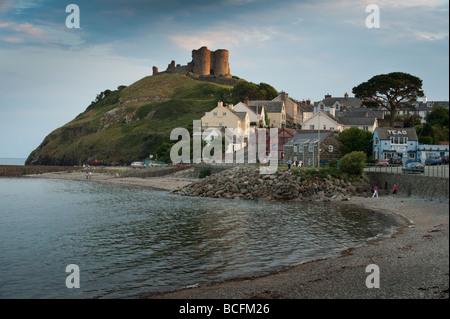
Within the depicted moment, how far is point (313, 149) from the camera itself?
59312mm

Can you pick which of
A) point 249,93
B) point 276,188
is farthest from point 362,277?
point 249,93

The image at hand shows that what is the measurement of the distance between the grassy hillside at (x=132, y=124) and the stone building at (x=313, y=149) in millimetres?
57265

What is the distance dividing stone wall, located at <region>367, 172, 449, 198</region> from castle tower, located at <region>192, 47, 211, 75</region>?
152 meters

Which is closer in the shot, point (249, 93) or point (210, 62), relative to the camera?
point (249, 93)

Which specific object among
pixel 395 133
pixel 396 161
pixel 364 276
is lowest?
pixel 364 276

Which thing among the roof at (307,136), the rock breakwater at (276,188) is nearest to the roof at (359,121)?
the roof at (307,136)

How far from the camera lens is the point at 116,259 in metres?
20.1

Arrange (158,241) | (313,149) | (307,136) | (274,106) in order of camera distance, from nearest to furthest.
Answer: (158,241) < (313,149) < (307,136) < (274,106)

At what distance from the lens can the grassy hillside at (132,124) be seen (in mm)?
122188

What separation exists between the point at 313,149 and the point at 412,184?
21.1 metres

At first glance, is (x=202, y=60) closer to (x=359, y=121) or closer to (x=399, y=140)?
(x=359, y=121)

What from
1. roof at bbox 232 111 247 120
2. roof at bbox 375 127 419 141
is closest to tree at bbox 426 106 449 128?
roof at bbox 375 127 419 141

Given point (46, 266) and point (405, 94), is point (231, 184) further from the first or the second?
point (405, 94)

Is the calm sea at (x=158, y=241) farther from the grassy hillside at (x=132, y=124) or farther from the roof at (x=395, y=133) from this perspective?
the grassy hillside at (x=132, y=124)
